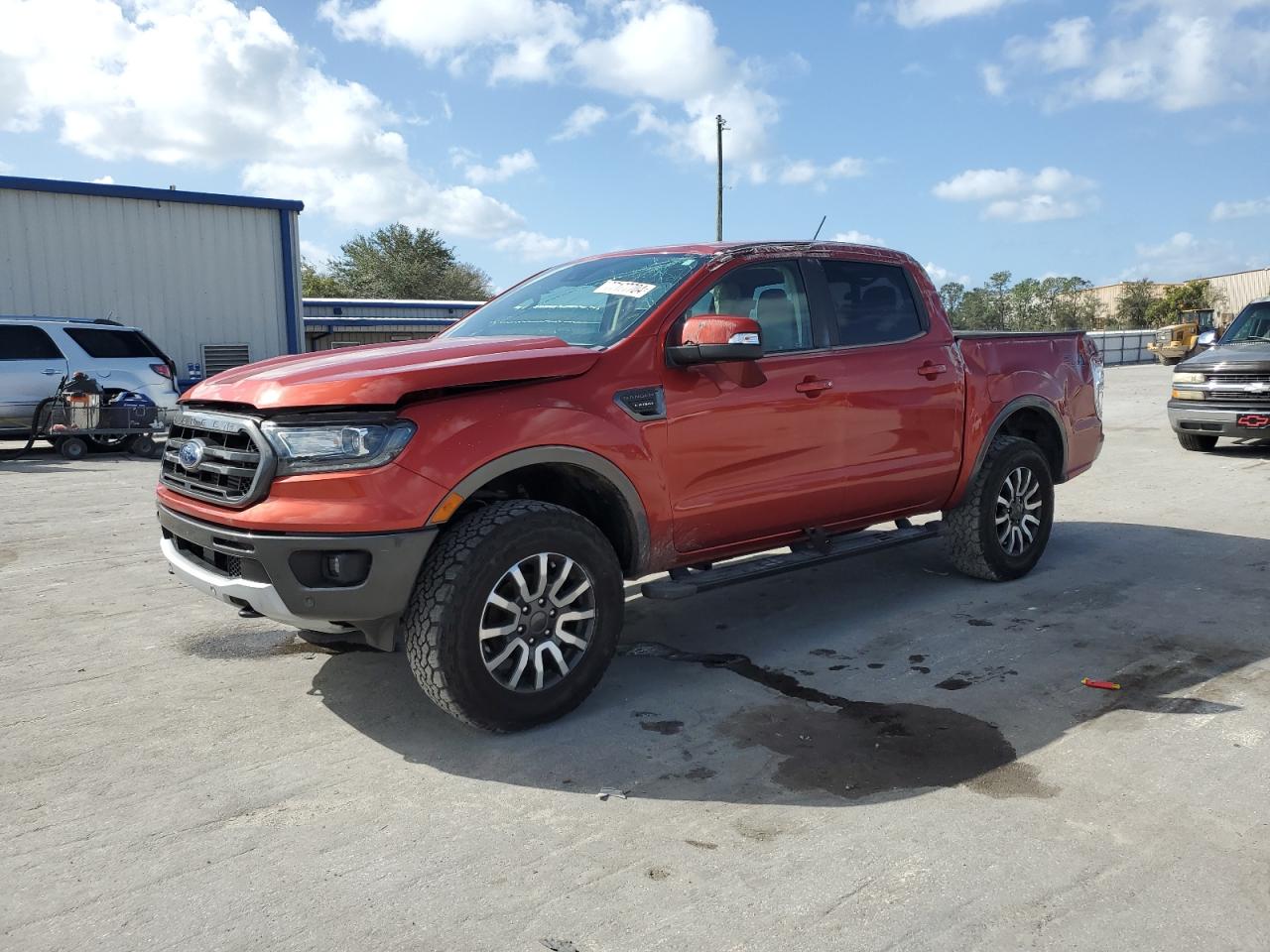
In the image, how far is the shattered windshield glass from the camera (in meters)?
4.45

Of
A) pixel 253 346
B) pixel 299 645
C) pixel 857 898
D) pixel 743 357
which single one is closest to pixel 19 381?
pixel 253 346

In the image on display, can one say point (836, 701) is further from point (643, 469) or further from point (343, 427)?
point (343, 427)

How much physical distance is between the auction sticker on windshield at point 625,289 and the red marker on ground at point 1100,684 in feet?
8.41

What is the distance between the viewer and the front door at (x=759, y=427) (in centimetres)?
434

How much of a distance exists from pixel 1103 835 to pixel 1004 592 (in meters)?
2.98

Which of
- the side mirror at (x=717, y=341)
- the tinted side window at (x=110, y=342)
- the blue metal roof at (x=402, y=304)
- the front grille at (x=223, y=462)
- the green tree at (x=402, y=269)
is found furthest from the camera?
the green tree at (x=402, y=269)

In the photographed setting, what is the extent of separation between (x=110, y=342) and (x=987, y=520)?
12.4m

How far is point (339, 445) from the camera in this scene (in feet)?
11.5

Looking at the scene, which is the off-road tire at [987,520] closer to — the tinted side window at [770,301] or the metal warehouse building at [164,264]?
the tinted side window at [770,301]

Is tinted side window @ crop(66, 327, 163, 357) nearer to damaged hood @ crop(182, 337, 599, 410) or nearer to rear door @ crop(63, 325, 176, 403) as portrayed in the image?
rear door @ crop(63, 325, 176, 403)

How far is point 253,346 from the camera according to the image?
20.6 metres

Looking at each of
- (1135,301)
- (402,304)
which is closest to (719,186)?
(402,304)

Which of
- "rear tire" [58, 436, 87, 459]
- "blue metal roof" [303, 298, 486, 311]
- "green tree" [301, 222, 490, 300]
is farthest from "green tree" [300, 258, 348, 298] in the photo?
"rear tire" [58, 436, 87, 459]

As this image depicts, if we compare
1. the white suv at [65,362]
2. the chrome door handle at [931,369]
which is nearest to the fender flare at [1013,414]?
the chrome door handle at [931,369]
